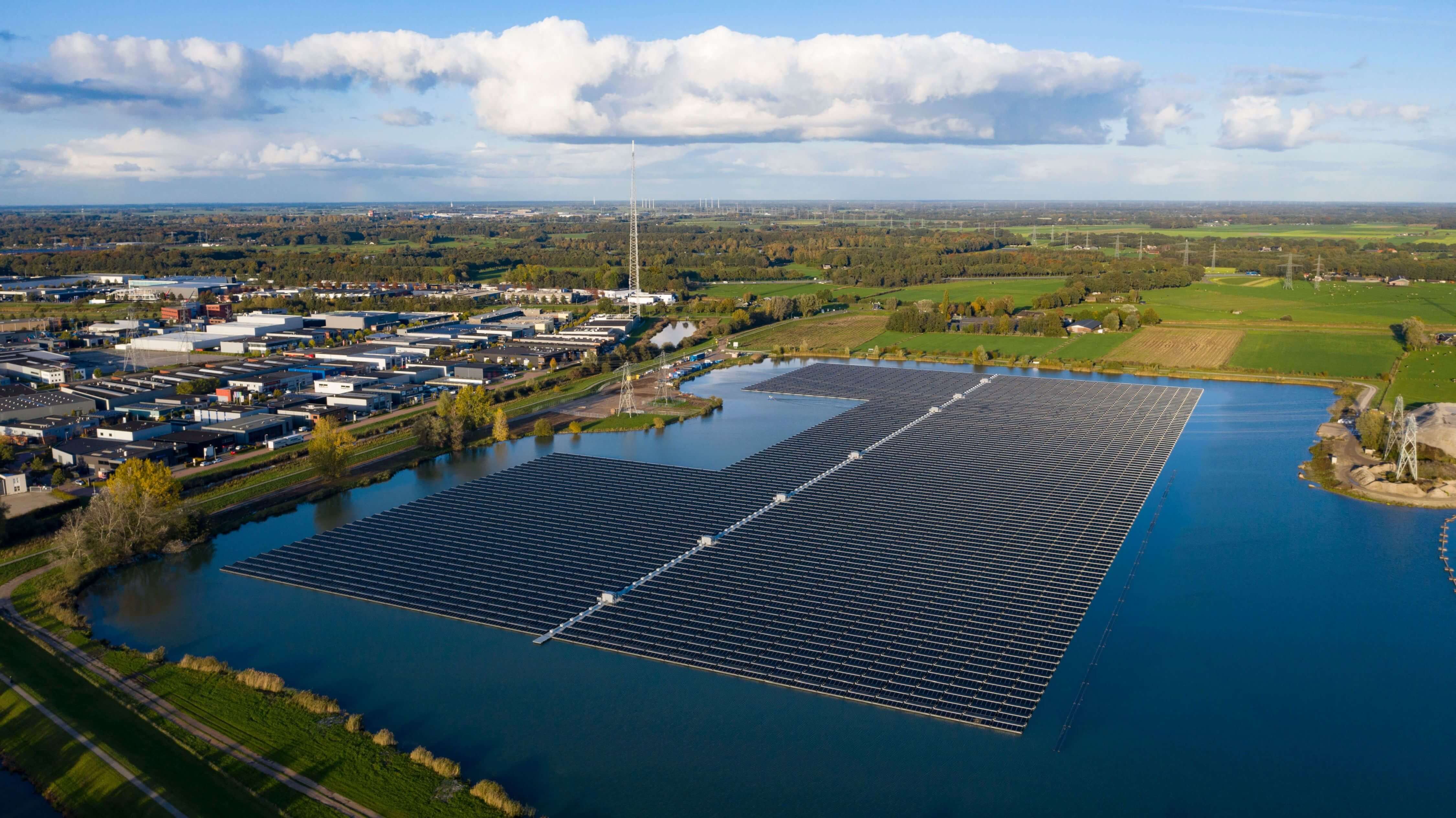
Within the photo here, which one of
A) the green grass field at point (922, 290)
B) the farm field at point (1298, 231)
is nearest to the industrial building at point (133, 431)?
the green grass field at point (922, 290)

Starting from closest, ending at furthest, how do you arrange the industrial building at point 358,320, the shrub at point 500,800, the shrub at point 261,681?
the shrub at point 500,800 < the shrub at point 261,681 < the industrial building at point 358,320

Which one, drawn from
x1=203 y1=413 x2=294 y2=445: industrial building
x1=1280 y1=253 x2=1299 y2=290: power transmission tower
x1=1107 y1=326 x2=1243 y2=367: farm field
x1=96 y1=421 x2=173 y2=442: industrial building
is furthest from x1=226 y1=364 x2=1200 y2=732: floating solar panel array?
x1=1280 y1=253 x2=1299 y2=290: power transmission tower

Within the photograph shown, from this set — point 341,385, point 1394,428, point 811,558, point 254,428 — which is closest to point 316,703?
point 811,558

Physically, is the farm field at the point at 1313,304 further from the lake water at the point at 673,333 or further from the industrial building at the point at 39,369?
the industrial building at the point at 39,369

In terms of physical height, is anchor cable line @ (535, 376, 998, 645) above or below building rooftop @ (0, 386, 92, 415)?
below

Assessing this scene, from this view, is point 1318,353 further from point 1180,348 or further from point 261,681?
point 261,681

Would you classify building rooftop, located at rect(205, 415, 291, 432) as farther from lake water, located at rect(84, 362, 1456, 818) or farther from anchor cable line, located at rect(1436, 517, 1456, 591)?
anchor cable line, located at rect(1436, 517, 1456, 591)
